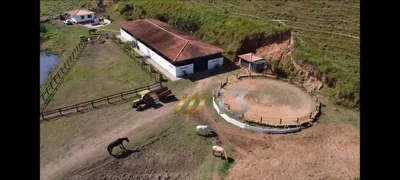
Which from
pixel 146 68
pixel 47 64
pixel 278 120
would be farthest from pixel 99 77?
pixel 278 120

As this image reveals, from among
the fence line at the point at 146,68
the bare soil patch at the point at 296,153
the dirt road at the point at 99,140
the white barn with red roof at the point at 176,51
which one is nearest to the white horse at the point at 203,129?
the bare soil patch at the point at 296,153

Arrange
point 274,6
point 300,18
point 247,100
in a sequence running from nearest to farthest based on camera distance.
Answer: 1. point 247,100
2. point 300,18
3. point 274,6

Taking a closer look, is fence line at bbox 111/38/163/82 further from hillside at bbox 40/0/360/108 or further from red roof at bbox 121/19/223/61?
hillside at bbox 40/0/360/108

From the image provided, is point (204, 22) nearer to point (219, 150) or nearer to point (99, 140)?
point (99, 140)
